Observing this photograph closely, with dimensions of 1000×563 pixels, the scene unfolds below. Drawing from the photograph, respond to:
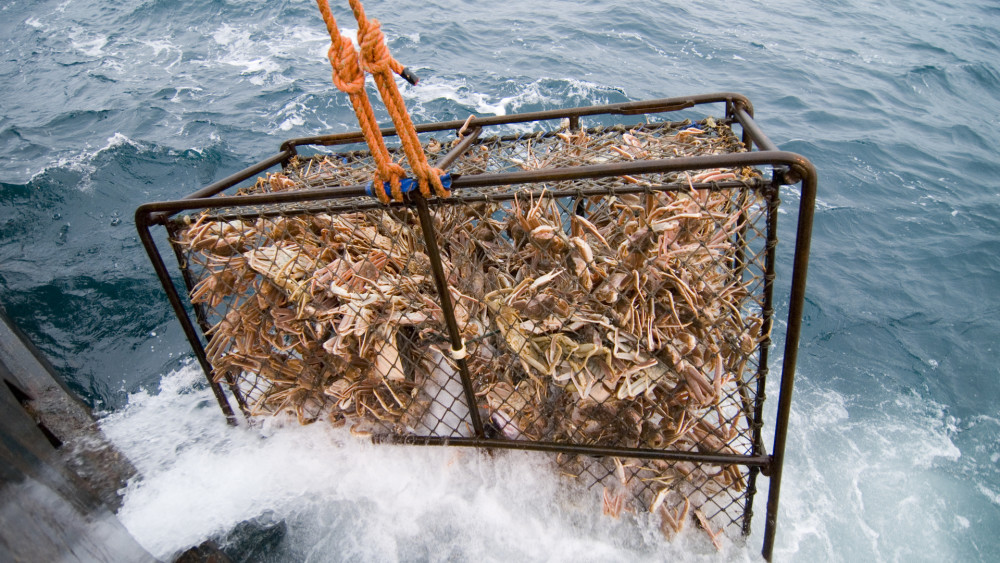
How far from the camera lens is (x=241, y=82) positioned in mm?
8961

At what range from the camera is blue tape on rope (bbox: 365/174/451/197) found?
1730 millimetres

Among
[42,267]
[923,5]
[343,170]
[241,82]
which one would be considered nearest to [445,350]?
[343,170]

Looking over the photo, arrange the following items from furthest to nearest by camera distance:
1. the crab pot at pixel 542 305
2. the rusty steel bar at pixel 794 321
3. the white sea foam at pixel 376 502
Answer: the white sea foam at pixel 376 502 < the crab pot at pixel 542 305 < the rusty steel bar at pixel 794 321

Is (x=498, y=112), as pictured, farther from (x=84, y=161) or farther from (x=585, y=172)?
(x=585, y=172)

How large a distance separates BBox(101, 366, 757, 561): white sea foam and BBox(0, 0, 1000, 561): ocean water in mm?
10

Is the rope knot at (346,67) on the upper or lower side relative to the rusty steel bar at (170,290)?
upper

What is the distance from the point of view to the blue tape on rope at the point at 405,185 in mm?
1730

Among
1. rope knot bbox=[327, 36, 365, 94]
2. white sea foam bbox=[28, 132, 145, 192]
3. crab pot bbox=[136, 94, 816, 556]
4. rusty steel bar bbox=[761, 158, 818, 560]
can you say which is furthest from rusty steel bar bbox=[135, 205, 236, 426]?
white sea foam bbox=[28, 132, 145, 192]

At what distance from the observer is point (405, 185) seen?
1.73 m

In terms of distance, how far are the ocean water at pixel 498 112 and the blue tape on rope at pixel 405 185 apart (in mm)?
1388

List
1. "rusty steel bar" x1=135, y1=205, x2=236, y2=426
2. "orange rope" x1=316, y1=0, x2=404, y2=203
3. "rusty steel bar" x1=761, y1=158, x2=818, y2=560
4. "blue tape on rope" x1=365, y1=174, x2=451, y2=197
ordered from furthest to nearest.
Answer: "rusty steel bar" x1=135, y1=205, x2=236, y2=426 → "blue tape on rope" x1=365, y1=174, x2=451, y2=197 → "rusty steel bar" x1=761, y1=158, x2=818, y2=560 → "orange rope" x1=316, y1=0, x2=404, y2=203

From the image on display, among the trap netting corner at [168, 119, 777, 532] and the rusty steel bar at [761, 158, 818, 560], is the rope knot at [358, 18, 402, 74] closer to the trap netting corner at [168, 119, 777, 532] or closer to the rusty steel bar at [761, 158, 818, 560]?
the trap netting corner at [168, 119, 777, 532]

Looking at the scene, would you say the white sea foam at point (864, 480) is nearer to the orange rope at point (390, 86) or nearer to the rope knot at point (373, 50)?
the orange rope at point (390, 86)

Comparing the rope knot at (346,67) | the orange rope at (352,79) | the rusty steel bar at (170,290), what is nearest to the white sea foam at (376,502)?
the rusty steel bar at (170,290)
